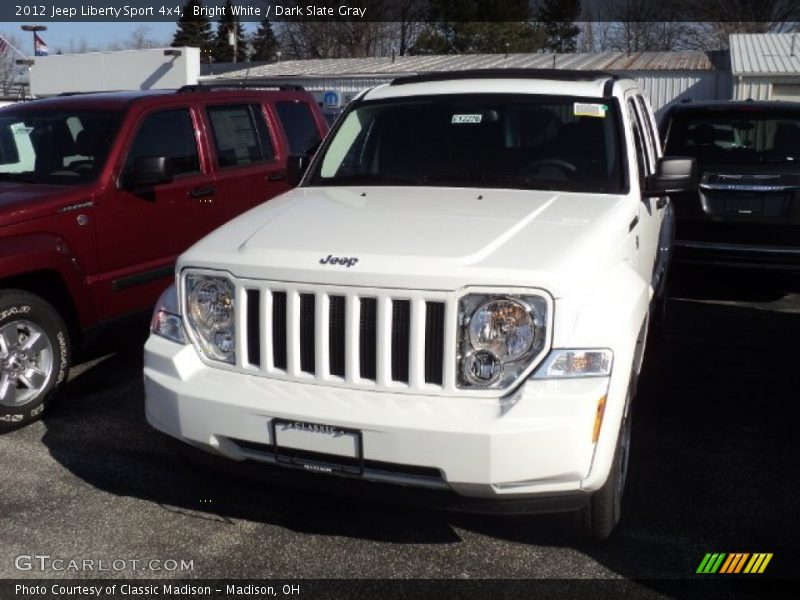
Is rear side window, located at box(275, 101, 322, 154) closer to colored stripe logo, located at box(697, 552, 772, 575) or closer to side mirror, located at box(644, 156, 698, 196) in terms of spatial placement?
side mirror, located at box(644, 156, 698, 196)

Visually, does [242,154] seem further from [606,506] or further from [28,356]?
[606,506]

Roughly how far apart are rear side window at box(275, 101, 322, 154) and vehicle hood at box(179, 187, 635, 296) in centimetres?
325

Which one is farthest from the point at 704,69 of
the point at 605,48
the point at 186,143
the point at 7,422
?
the point at 605,48

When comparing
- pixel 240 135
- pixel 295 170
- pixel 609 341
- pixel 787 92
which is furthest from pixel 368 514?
pixel 787 92

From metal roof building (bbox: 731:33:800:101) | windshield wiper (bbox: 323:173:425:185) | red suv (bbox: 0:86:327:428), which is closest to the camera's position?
windshield wiper (bbox: 323:173:425:185)

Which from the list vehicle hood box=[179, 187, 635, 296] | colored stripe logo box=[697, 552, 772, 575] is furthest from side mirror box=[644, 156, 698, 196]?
colored stripe logo box=[697, 552, 772, 575]

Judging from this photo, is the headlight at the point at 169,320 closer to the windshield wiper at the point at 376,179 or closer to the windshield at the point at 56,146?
the windshield wiper at the point at 376,179

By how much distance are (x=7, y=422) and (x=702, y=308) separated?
5.76 metres

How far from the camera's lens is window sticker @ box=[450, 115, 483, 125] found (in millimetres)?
5085

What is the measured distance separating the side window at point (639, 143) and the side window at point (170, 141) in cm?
311

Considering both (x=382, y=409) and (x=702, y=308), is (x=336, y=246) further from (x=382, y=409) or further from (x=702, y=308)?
(x=702, y=308)

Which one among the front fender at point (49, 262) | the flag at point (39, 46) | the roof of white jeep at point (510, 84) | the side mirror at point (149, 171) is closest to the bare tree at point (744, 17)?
the flag at point (39, 46)

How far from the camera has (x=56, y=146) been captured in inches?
245

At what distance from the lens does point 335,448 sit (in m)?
3.45
